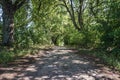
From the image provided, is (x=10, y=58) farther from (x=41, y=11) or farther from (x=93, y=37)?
(x=41, y=11)

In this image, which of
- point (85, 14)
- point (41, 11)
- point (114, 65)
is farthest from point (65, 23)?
point (114, 65)

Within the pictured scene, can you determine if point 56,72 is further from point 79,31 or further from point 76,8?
point 76,8

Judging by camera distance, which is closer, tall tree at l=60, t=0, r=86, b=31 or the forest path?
the forest path

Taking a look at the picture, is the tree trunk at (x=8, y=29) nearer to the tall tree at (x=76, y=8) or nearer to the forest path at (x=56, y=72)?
the forest path at (x=56, y=72)

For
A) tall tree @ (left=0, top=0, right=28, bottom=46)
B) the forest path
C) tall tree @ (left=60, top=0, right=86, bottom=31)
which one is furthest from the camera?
tall tree @ (left=60, top=0, right=86, bottom=31)

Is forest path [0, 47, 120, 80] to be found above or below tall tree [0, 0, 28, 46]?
below

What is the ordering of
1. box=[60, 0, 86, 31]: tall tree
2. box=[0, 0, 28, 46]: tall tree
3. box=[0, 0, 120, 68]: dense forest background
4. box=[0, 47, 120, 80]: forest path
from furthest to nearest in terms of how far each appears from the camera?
box=[60, 0, 86, 31]: tall tree → box=[0, 0, 28, 46]: tall tree → box=[0, 0, 120, 68]: dense forest background → box=[0, 47, 120, 80]: forest path

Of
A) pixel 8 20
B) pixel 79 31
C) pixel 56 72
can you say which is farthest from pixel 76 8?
pixel 56 72

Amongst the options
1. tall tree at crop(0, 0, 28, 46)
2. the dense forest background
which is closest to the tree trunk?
tall tree at crop(0, 0, 28, 46)

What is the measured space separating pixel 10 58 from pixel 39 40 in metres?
13.4

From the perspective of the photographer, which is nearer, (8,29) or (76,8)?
(8,29)

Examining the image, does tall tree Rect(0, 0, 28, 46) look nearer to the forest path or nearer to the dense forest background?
the dense forest background

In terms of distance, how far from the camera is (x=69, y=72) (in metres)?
10.4

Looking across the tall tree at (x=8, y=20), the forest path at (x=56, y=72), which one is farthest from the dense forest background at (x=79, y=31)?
the forest path at (x=56, y=72)
